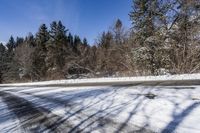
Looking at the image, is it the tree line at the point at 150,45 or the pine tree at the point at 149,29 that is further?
the pine tree at the point at 149,29

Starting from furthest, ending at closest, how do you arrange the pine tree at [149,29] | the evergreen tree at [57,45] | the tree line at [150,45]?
1. the evergreen tree at [57,45]
2. the pine tree at [149,29]
3. the tree line at [150,45]

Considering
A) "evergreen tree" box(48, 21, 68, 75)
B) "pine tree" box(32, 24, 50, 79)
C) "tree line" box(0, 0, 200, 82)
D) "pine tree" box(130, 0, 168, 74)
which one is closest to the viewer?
"tree line" box(0, 0, 200, 82)

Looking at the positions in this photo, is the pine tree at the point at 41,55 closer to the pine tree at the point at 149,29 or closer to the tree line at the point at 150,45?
the tree line at the point at 150,45

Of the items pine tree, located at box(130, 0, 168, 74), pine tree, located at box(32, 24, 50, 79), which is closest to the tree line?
pine tree, located at box(130, 0, 168, 74)

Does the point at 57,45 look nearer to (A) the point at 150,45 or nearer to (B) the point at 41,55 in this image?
(B) the point at 41,55

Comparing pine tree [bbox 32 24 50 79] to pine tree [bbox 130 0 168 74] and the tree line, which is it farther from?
pine tree [bbox 130 0 168 74]

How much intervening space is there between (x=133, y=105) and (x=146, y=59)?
2157cm

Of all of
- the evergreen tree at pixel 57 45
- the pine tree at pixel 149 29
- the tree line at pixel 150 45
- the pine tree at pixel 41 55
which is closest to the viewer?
the tree line at pixel 150 45

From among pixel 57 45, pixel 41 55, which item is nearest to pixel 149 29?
pixel 57 45

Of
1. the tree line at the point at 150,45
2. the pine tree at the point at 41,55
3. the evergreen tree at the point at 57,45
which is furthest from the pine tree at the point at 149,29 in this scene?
the pine tree at the point at 41,55

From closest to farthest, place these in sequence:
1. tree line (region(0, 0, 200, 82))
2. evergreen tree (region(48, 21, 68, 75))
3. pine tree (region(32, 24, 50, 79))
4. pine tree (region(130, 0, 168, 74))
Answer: tree line (region(0, 0, 200, 82)) → pine tree (region(130, 0, 168, 74)) → evergreen tree (region(48, 21, 68, 75)) → pine tree (region(32, 24, 50, 79))

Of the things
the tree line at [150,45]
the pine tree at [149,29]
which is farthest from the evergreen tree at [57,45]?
the pine tree at [149,29]

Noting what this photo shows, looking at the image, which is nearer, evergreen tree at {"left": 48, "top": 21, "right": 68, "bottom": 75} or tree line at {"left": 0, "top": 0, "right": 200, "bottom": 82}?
tree line at {"left": 0, "top": 0, "right": 200, "bottom": 82}

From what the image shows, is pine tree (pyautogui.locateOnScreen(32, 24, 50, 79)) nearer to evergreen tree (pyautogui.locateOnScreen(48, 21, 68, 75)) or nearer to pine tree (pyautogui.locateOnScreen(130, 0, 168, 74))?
evergreen tree (pyautogui.locateOnScreen(48, 21, 68, 75))
